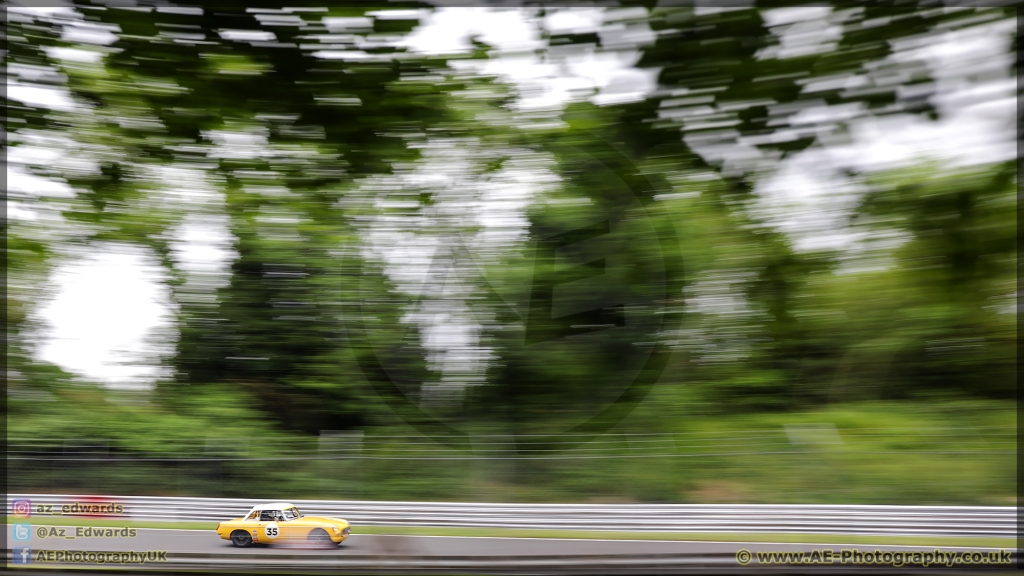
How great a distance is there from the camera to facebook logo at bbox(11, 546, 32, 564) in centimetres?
252

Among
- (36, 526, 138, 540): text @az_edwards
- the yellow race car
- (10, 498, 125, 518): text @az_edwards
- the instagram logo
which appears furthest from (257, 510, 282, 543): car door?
the instagram logo

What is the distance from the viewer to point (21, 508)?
99.0 inches

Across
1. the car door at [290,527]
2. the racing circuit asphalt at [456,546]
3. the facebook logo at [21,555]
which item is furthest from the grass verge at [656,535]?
the facebook logo at [21,555]

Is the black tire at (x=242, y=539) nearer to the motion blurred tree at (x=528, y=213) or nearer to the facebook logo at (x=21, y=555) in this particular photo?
the motion blurred tree at (x=528, y=213)

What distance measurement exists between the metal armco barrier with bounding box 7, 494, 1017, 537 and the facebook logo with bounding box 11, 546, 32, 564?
50cm

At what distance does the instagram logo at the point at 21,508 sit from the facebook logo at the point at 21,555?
150 millimetres

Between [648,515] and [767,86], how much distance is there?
5.99 feet

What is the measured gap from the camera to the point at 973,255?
7.36ft

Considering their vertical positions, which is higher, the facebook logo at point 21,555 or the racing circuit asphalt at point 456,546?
the racing circuit asphalt at point 456,546

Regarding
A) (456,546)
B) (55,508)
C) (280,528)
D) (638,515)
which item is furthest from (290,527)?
(638,515)

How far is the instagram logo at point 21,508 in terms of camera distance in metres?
→ 2.50

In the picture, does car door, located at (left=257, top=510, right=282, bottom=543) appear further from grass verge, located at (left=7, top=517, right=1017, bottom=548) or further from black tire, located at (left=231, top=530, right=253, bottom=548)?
grass verge, located at (left=7, top=517, right=1017, bottom=548)

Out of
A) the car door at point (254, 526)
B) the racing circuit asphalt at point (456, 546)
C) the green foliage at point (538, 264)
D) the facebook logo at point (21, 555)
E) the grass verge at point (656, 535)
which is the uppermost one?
the green foliage at point (538, 264)

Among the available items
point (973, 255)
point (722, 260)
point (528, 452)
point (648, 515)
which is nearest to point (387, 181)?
point (528, 452)
